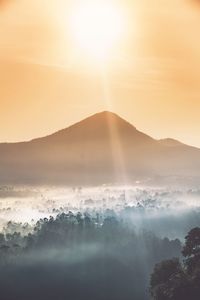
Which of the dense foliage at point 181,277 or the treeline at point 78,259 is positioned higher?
the treeline at point 78,259

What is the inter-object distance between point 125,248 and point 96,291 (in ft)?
43.4

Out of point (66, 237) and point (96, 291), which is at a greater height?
point (66, 237)

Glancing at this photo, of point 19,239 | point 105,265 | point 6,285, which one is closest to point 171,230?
point 105,265

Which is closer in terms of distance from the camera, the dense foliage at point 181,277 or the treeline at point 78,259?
the dense foliage at point 181,277

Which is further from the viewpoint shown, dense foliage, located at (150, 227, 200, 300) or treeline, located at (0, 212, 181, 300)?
treeline, located at (0, 212, 181, 300)

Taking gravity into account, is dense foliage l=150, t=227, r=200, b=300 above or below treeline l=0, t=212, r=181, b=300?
below

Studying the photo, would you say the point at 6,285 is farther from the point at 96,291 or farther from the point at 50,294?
the point at 96,291

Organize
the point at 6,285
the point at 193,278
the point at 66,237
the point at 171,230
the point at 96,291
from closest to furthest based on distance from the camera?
the point at 193,278, the point at 6,285, the point at 96,291, the point at 66,237, the point at 171,230

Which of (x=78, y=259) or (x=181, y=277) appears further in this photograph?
(x=78, y=259)

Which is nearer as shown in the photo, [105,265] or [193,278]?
[193,278]

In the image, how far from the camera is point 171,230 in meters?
199

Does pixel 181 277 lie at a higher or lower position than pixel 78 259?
lower

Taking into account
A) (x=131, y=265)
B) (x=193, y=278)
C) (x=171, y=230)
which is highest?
(x=171, y=230)

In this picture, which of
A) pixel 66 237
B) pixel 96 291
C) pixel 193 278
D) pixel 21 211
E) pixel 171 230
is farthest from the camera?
pixel 171 230
